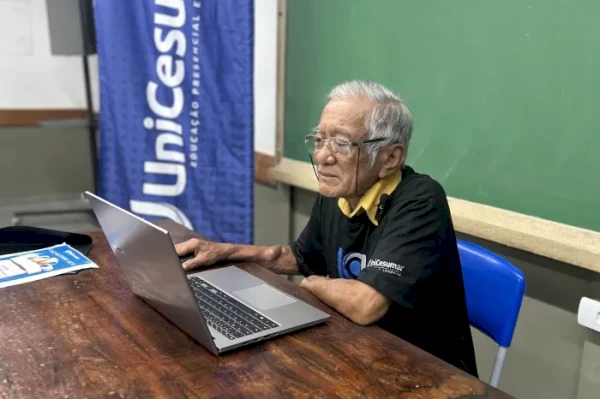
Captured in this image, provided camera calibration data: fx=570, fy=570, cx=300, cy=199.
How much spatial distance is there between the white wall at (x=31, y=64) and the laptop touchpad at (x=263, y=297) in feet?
7.31

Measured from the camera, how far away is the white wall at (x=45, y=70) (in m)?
2.66

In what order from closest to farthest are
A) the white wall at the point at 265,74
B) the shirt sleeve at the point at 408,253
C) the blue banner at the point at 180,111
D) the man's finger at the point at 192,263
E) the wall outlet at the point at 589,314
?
the shirt sleeve at the point at 408,253 → the man's finger at the point at 192,263 → the wall outlet at the point at 589,314 → the blue banner at the point at 180,111 → the white wall at the point at 265,74

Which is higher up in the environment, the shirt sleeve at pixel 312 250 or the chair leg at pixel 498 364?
the shirt sleeve at pixel 312 250

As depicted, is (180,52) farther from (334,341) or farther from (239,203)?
(334,341)

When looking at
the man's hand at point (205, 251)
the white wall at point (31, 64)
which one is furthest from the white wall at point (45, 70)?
the man's hand at point (205, 251)

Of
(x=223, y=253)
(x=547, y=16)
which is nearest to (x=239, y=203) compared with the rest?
(x=223, y=253)

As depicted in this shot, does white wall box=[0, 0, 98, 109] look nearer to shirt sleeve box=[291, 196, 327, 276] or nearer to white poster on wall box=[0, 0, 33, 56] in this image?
→ white poster on wall box=[0, 0, 33, 56]

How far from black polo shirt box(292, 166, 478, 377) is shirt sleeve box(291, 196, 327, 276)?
0.14 metres

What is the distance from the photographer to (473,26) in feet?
5.79

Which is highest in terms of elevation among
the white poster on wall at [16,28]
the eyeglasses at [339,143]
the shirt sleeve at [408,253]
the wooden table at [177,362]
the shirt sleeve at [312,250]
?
the white poster on wall at [16,28]

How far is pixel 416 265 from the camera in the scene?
1.16 meters

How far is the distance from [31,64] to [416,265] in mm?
2620

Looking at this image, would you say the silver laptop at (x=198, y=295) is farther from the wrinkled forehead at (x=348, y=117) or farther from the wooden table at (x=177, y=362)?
the wrinkled forehead at (x=348, y=117)

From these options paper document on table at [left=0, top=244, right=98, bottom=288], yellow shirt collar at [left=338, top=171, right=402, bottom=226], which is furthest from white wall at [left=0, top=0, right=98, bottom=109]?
yellow shirt collar at [left=338, top=171, right=402, bottom=226]
